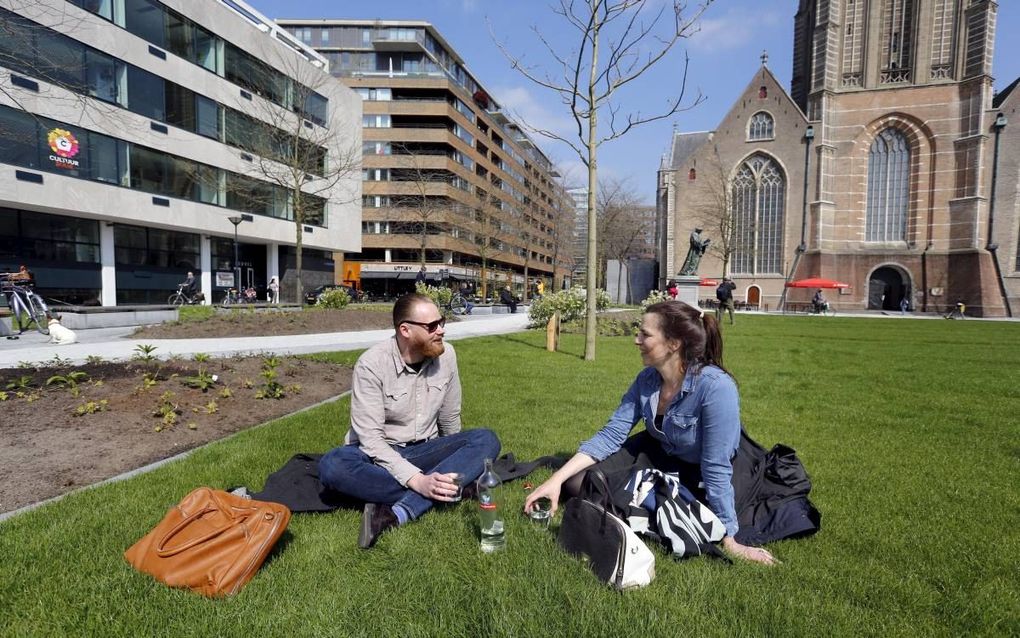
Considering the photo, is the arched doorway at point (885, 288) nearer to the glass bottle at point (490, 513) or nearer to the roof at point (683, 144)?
the roof at point (683, 144)

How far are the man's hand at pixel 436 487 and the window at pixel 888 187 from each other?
51.3 metres

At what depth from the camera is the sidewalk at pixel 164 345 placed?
9.67 meters

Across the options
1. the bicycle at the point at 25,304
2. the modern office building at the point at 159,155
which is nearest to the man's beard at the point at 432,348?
the bicycle at the point at 25,304

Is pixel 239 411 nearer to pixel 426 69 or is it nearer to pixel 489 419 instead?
pixel 489 419

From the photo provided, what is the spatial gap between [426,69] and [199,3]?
96.2ft

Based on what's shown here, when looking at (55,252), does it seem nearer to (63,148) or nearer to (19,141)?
(63,148)

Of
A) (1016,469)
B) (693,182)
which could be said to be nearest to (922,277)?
(693,182)

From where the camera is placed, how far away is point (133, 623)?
220 cm

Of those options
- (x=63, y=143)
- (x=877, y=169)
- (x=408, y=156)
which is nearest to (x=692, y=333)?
(x=63, y=143)

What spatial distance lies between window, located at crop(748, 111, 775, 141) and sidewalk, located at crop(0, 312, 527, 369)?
40757 mm

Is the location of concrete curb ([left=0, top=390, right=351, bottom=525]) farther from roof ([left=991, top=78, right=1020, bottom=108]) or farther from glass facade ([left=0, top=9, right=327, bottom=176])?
roof ([left=991, top=78, right=1020, bottom=108])

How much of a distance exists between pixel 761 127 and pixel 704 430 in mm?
50133

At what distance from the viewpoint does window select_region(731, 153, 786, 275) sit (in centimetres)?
4541

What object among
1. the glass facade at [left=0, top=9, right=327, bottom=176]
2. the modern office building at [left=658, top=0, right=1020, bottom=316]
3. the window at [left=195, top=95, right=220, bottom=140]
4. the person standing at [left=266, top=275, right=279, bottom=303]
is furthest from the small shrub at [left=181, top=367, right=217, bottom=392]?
the modern office building at [left=658, top=0, right=1020, bottom=316]
